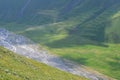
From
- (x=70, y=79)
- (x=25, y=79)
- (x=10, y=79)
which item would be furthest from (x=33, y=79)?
(x=70, y=79)

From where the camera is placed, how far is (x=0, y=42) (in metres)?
199

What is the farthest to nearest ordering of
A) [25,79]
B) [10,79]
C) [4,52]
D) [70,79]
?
[70,79]
[4,52]
[25,79]
[10,79]

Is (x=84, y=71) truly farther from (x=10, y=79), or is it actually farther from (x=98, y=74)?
(x=10, y=79)

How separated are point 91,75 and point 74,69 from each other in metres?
13.2

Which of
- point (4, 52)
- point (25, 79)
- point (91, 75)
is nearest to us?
point (25, 79)

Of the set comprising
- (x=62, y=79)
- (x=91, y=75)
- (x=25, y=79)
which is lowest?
(x=25, y=79)

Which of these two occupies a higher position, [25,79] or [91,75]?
[91,75]

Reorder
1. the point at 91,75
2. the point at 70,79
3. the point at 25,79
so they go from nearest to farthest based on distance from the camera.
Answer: the point at 25,79 → the point at 70,79 → the point at 91,75

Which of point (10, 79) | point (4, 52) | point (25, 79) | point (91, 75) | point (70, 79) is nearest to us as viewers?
point (10, 79)

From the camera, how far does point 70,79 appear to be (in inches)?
2980

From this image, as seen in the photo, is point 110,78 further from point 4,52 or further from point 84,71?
point 4,52

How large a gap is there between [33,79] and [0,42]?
15559 centimetres

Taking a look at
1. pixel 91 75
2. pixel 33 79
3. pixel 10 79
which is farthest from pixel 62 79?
pixel 91 75

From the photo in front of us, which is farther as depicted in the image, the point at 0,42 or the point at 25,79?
the point at 0,42
